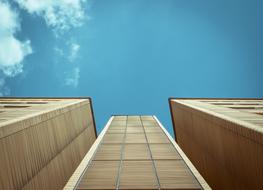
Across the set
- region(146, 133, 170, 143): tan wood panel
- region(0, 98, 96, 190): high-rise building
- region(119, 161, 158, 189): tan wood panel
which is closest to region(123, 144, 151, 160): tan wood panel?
region(119, 161, 158, 189): tan wood panel

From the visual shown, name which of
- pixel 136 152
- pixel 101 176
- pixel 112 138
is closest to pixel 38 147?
pixel 112 138

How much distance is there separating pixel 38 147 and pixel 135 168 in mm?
7049

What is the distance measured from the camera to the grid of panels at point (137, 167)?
10180 millimetres

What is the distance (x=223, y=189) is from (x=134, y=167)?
22.0 ft

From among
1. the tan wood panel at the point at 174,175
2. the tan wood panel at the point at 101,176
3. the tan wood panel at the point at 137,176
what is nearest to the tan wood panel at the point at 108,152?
the tan wood panel at the point at 101,176

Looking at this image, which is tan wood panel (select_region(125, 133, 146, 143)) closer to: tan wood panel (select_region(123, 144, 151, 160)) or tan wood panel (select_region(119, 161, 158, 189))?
tan wood panel (select_region(123, 144, 151, 160))

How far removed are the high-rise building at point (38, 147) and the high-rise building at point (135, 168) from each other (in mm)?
3275

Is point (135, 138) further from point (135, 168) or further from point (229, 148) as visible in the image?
point (229, 148)

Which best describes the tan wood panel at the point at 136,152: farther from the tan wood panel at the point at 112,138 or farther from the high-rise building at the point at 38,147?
the high-rise building at the point at 38,147

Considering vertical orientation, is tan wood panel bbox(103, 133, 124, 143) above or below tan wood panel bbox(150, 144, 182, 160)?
above

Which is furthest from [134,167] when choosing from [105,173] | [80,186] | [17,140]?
[17,140]

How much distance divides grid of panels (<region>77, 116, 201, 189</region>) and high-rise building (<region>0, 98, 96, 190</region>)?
3.66m

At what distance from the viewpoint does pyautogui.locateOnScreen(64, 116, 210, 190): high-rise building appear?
1015 centimetres

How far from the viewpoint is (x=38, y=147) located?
51.2ft
